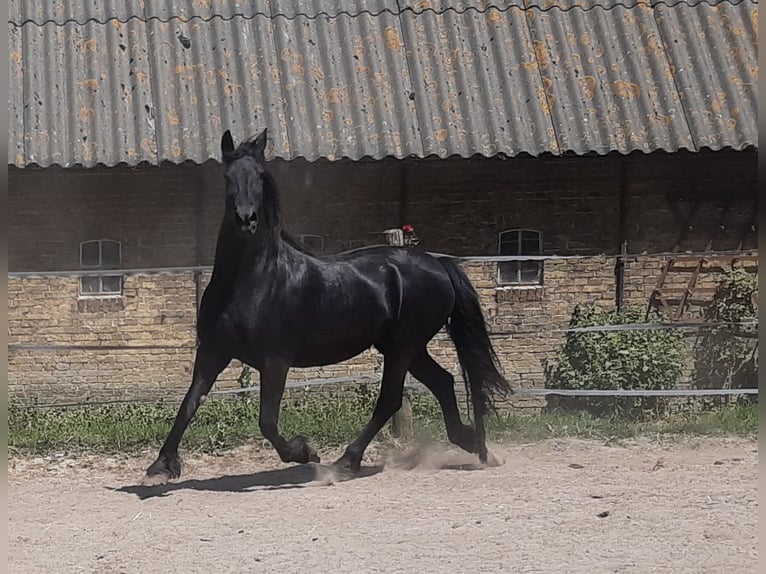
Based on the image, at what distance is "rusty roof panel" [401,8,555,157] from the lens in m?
9.87

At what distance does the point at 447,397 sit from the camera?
760 cm

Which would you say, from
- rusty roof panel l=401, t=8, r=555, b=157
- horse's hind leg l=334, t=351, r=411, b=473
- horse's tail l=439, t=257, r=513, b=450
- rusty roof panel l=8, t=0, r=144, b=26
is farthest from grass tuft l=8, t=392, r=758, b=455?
rusty roof panel l=8, t=0, r=144, b=26

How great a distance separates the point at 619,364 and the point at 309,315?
136 inches

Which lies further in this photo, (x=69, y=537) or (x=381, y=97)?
(x=381, y=97)

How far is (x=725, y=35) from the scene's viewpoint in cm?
1115

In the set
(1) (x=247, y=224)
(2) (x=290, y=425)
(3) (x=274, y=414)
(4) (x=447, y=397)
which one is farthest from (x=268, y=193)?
(2) (x=290, y=425)

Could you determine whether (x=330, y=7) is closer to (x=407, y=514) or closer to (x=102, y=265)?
(x=102, y=265)

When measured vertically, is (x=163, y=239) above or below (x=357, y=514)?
above

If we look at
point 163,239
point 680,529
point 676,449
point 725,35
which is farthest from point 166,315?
point 725,35

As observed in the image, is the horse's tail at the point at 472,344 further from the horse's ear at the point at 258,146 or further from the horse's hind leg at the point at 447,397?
the horse's ear at the point at 258,146

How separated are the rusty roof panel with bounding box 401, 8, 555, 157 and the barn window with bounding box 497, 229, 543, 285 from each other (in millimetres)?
875

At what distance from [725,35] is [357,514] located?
7167mm

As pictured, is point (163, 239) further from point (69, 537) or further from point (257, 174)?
point (69, 537)

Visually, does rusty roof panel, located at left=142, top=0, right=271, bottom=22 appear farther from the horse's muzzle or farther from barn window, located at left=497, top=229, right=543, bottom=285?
the horse's muzzle
